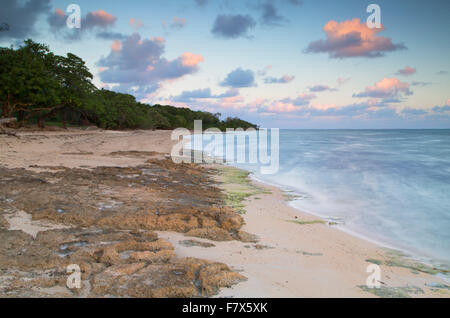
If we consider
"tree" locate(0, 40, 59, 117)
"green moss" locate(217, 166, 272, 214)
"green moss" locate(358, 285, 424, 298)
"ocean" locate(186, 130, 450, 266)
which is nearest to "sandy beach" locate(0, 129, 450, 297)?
"green moss" locate(358, 285, 424, 298)

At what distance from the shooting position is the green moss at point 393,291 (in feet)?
9.64

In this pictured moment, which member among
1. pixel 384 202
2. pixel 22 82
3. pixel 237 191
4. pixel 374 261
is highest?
pixel 22 82

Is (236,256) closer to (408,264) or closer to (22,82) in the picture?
(408,264)

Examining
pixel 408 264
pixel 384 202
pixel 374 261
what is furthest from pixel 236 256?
pixel 384 202

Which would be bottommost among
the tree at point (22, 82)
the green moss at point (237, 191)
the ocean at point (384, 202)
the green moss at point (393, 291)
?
the ocean at point (384, 202)

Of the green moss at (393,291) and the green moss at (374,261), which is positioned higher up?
the green moss at (393,291)

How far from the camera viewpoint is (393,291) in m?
3.05

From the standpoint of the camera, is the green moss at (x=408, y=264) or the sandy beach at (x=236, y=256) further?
the green moss at (x=408, y=264)

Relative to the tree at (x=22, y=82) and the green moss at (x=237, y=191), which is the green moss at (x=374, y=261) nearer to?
the green moss at (x=237, y=191)

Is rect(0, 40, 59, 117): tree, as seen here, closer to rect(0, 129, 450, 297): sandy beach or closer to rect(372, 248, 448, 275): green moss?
rect(0, 129, 450, 297): sandy beach

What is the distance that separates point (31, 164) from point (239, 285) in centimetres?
802

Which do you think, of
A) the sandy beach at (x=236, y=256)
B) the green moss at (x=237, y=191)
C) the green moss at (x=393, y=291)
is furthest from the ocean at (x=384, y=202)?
the green moss at (x=393, y=291)
